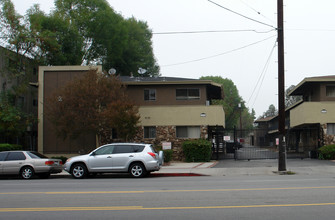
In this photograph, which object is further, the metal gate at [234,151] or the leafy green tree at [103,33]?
the leafy green tree at [103,33]

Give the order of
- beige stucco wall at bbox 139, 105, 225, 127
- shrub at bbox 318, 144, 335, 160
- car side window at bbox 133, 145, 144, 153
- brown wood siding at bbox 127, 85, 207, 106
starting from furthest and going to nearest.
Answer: brown wood siding at bbox 127, 85, 207, 106 → beige stucco wall at bbox 139, 105, 225, 127 → shrub at bbox 318, 144, 335, 160 → car side window at bbox 133, 145, 144, 153

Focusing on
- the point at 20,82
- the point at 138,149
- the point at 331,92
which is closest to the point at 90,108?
the point at 138,149

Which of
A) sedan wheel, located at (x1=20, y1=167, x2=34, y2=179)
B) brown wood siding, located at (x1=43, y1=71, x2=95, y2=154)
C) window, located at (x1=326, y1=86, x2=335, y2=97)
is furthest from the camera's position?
window, located at (x1=326, y1=86, x2=335, y2=97)

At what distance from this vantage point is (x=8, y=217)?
27.2ft

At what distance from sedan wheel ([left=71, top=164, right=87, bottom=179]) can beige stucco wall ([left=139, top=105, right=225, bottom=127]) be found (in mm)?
10541

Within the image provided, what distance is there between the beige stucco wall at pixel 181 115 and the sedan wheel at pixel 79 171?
1054 centimetres

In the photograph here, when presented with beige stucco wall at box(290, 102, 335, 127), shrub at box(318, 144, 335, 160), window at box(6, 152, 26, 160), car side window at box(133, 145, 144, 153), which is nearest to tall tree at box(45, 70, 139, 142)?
window at box(6, 152, 26, 160)

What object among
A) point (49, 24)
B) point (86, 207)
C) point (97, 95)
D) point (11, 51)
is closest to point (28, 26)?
point (11, 51)

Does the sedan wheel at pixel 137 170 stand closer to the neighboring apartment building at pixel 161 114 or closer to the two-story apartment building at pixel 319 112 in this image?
the neighboring apartment building at pixel 161 114

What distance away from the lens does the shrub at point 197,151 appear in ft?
87.6

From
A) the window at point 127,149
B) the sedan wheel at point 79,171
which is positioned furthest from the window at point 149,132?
the sedan wheel at point 79,171

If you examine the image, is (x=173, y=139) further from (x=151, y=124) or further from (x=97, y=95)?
(x=97, y=95)

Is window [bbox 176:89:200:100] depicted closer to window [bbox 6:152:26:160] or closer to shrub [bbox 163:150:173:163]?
shrub [bbox 163:150:173:163]

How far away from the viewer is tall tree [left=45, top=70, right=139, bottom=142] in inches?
931
